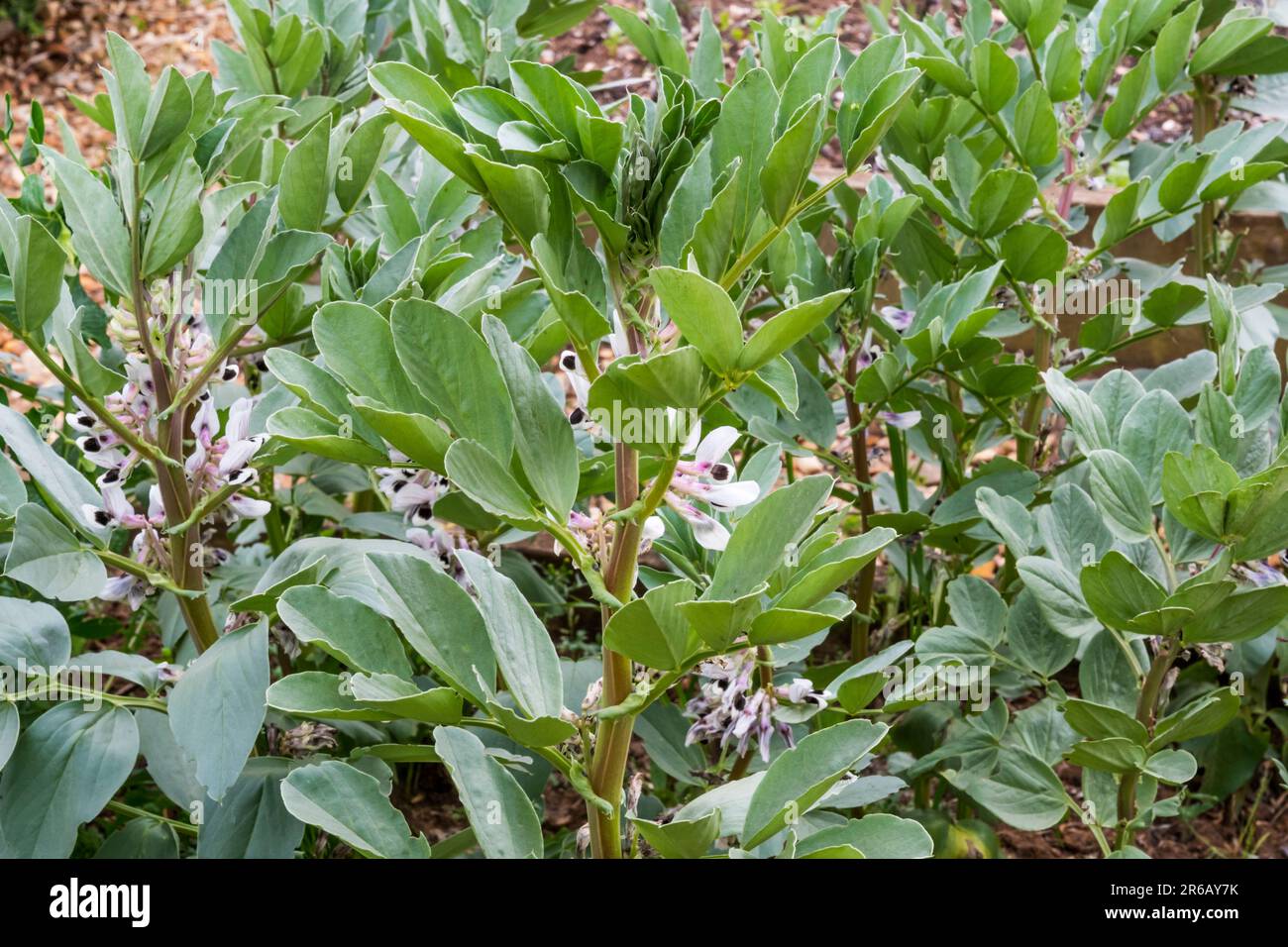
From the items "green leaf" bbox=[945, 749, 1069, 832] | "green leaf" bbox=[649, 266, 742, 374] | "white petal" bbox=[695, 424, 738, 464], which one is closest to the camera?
"green leaf" bbox=[649, 266, 742, 374]

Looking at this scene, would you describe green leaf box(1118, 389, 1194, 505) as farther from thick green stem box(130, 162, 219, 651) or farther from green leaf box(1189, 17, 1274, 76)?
thick green stem box(130, 162, 219, 651)

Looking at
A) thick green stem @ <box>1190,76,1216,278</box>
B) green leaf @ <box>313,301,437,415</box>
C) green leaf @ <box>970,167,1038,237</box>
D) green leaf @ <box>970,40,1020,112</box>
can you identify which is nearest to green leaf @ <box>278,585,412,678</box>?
green leaf @ <box>313,301,437,415</box>

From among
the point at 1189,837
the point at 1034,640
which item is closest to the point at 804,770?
the point at 1034,640

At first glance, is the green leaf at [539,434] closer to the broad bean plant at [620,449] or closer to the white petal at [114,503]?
the broad bean plant at [620,449]

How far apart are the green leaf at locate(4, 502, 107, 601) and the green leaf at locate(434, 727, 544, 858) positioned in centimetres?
34

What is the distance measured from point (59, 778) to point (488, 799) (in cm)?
38

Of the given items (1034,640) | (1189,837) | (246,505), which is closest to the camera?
(246,505)

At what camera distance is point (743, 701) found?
126 centimetres

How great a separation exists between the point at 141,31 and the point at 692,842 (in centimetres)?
430

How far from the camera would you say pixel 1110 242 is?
1.47 metres

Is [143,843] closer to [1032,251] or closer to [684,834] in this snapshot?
[684,834]

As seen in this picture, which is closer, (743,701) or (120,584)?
(120,584)

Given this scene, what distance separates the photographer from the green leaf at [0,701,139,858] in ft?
3.22

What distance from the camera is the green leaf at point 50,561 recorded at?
962mm
